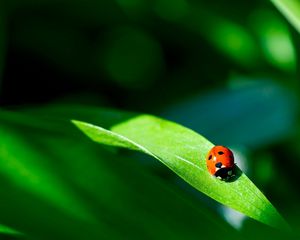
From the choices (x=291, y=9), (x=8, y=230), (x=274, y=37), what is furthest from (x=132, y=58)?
(x=8, y=230)

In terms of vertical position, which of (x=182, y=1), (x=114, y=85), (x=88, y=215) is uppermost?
(x=182, y=1)

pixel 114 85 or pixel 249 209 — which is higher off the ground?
pixel 114 85

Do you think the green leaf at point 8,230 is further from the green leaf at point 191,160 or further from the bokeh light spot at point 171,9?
the bokeh light spot at point 171,9

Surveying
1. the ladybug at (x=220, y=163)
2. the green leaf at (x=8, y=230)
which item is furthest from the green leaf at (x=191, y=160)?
the green leaf at (x=8, y=230)

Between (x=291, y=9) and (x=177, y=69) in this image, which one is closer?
(x=291, y=9)

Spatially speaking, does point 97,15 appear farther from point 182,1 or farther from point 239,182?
point 239,182

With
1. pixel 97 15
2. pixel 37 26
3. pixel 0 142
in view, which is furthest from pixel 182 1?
pixel 0 142

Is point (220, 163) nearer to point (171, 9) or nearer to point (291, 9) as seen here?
point (291, 9)
